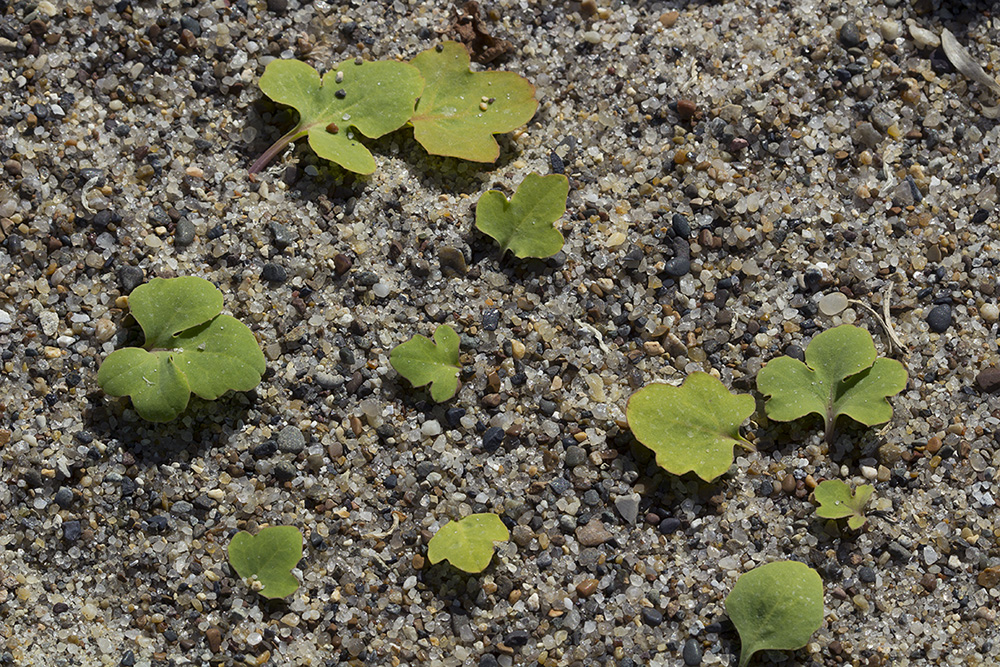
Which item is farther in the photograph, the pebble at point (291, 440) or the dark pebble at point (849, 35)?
the dark pebble at point (849, 35)

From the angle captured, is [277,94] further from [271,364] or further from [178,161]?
[271,364]

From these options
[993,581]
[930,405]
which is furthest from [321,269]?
[993,581]

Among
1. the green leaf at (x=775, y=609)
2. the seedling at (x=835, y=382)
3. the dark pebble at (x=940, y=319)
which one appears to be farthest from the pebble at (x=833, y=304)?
the green leaf at (x=775, y=609)

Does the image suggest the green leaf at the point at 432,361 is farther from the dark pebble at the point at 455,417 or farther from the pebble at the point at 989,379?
the pebble at the point at 989,379

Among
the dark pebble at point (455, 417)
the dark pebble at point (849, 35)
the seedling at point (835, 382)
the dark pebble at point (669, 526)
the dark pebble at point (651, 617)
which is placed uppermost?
the dark pebble at point (849, 35)

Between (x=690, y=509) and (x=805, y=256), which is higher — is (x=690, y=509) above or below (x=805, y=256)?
below

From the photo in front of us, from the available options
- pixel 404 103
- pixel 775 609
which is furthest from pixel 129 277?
pixel 775 609

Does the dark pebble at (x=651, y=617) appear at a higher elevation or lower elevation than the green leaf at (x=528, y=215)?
lower

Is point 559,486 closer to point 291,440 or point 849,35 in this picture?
point 291,440
